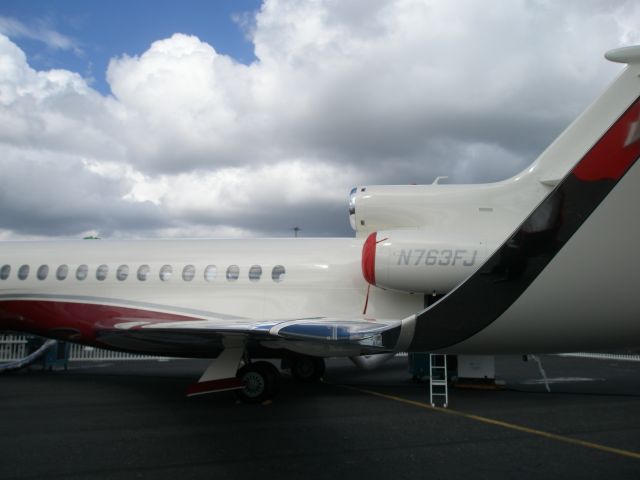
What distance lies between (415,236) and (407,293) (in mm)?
1417

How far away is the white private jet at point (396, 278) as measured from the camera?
4.43 metres

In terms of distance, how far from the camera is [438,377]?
34.0 feet

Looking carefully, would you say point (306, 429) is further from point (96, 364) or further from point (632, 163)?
point (96, 364)

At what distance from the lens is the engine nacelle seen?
7.76 m

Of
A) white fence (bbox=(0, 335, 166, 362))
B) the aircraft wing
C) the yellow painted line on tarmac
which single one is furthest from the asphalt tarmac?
white fence (bbox=(0, 335, 166, 362))

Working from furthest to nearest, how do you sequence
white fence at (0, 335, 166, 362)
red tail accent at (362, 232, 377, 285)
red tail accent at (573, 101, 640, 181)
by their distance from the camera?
white fence at (0, 335, 166, 362)
red tail accent at (362, 232, 377, 285)
red tail accent at (573, 101, 640, 181)

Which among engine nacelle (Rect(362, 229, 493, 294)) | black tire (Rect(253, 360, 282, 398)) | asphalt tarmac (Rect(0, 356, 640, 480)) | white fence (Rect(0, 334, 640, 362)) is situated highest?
engine nacelle (Rect(362, 229, 493, 294))

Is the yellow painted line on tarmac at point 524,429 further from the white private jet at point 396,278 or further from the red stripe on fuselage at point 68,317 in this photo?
the red stripe on fuselage at point 68,317

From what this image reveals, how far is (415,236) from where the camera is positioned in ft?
26.2

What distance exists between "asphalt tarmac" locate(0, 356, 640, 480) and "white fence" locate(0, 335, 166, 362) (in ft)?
21.5

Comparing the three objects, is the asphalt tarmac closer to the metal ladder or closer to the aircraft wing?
the metal ladder

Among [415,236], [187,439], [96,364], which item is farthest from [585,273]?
[96,364]

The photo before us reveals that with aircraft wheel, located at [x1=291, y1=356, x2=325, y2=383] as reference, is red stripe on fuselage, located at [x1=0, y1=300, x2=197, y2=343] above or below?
above

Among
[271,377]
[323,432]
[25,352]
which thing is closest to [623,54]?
[323,432]
